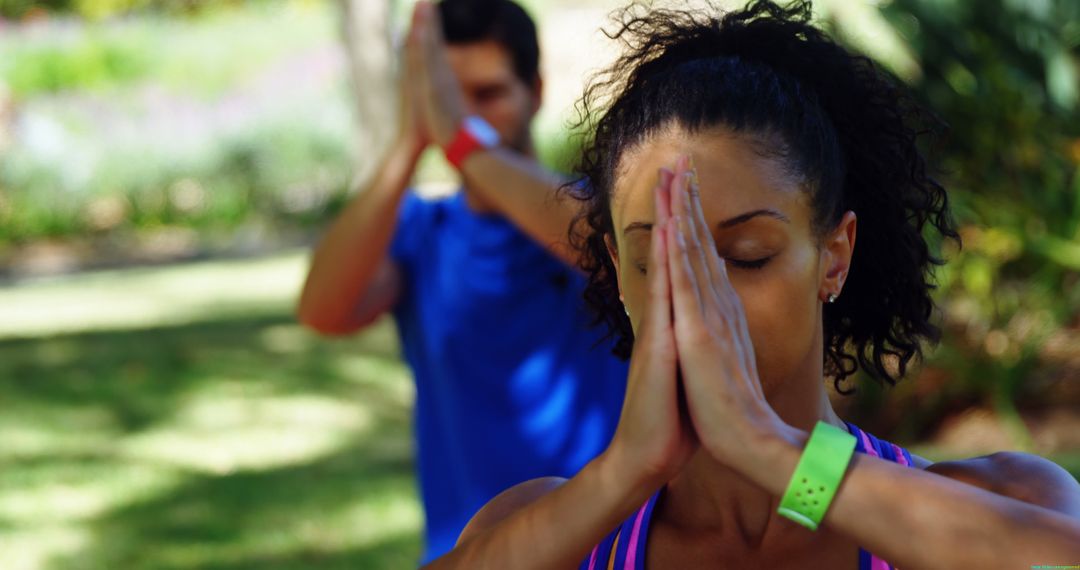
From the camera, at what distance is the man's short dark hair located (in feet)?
11.3

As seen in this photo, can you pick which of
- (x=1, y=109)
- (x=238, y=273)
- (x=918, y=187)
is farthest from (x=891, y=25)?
(x=1, y=109)

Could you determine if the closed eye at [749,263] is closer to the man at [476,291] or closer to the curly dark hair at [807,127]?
the curly dark hair at [807,127]

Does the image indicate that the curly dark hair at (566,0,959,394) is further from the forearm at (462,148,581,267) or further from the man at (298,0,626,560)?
the man at (298,0,626,560)

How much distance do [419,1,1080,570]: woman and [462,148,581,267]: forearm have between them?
22.1 inches

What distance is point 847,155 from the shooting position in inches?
78.1

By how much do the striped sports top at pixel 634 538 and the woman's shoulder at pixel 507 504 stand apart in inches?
4.4

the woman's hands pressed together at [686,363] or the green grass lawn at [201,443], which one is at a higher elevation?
the woman's hands pressed together at [686,363]

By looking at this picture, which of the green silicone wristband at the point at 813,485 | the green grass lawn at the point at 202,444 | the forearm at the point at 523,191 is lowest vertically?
the green grass lawn at the point at 202,444

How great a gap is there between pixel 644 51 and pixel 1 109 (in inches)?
677

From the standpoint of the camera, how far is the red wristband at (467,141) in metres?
3.16

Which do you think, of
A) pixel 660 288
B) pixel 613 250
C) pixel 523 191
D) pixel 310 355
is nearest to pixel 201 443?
pixel 310 355

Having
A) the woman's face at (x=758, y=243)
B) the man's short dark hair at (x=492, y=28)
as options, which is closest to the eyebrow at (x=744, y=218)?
the woman's face at (x=758, y=243)

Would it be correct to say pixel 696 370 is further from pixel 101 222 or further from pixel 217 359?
pixel 101 222

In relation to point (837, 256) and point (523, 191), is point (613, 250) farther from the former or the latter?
point (523, 191)
